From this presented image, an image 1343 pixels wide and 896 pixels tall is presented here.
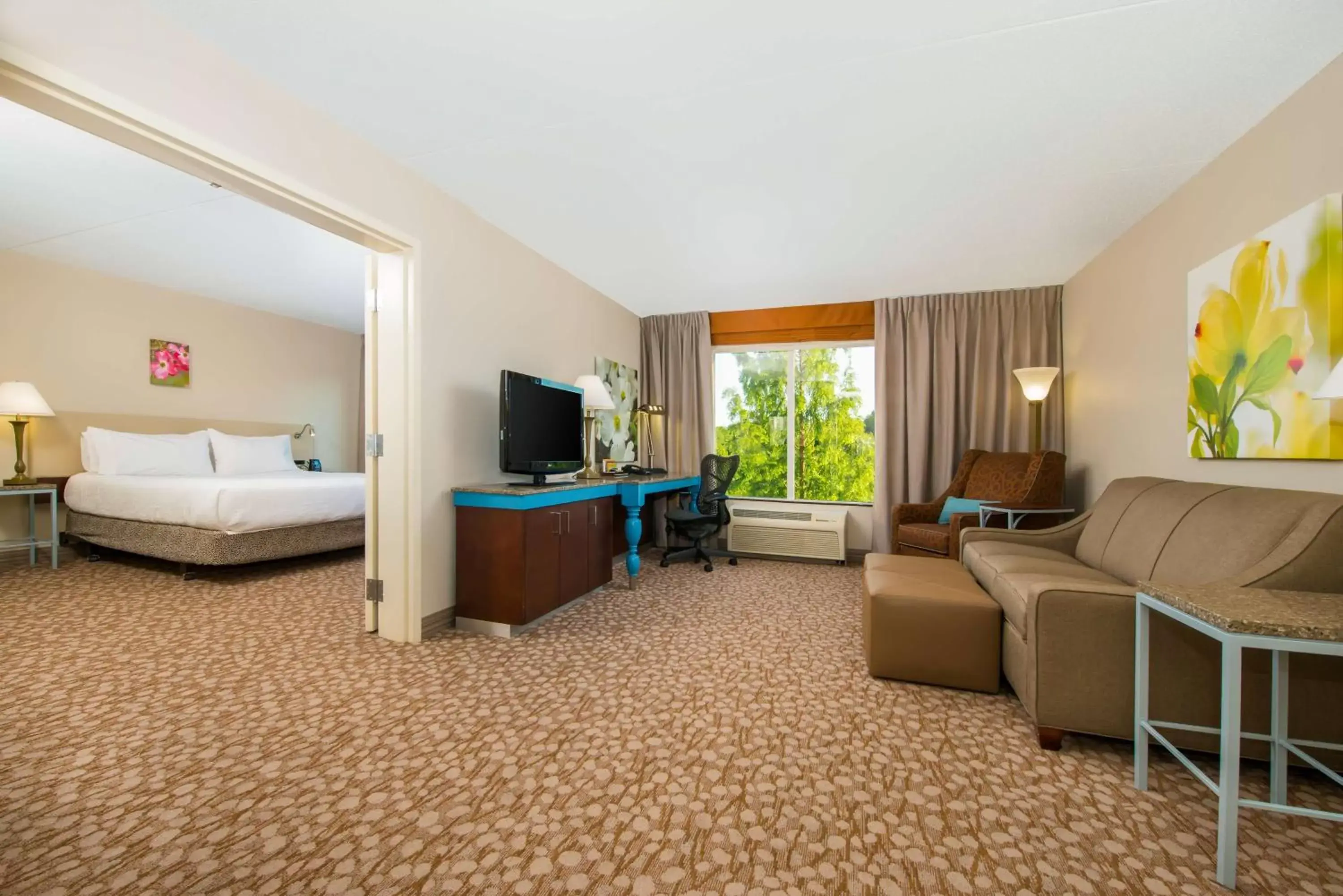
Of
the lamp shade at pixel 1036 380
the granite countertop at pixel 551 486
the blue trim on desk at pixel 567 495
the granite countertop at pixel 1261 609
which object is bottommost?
the granite countertop at pixel 1261 609

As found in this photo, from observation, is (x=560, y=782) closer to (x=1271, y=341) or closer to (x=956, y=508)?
(x=1271, y=341)

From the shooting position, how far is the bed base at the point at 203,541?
3803mm

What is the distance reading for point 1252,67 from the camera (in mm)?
1920

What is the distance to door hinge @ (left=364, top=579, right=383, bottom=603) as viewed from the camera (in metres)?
2.81

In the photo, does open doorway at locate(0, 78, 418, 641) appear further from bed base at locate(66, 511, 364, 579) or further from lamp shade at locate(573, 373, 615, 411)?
lamp shade at locate(573, 373, 615, 411)

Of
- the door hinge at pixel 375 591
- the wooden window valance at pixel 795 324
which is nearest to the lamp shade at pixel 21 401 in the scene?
the door hinge at pixel 375 591

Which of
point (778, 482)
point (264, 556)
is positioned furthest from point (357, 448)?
point (778, 482)

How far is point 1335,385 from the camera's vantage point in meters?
1.41

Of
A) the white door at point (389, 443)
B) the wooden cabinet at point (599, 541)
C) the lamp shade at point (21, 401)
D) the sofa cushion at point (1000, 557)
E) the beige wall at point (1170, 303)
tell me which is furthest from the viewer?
the lamp shade at point (21, 401)

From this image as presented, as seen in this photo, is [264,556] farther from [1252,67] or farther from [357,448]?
[1252,67]

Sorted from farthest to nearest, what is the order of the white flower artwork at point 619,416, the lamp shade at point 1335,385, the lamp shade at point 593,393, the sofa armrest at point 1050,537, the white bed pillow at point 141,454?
1. the white flower artwork at point 619,416
2. the white bed pillow at point 141,454
3. the lamp shade at point 593,393
4. the sofa armrest at point 1050,537
5. the lamp shade at point 1335,385

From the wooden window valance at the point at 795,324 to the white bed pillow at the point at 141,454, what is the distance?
510cm

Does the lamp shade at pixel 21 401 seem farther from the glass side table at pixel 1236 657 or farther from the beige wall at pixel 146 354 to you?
the glass side table at pixel 1236 657

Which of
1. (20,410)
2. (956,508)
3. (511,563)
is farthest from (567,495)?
A: (20,410)
